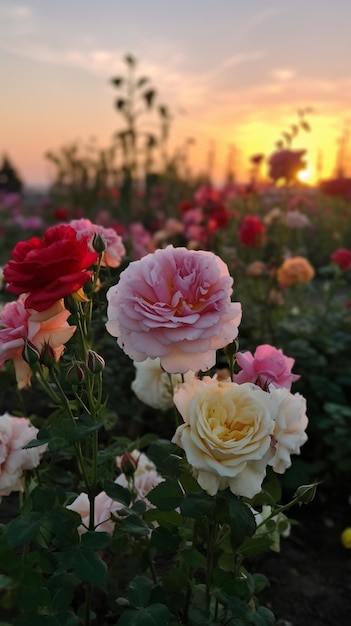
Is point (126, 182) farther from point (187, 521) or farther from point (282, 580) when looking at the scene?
point (187, 521)

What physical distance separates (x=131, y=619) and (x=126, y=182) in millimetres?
5681

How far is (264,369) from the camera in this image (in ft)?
3.33

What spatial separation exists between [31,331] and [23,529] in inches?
10.9

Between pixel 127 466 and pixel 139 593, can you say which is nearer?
pixel 139 593

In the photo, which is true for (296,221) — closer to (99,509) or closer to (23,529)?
(99,509)

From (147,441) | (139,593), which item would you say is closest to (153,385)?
(147,441)

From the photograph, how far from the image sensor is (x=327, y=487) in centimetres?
240

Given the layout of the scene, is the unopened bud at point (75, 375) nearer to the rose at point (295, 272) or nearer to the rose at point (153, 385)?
the rose at point (153, 385)

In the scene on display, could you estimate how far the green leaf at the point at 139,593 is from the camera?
97cm

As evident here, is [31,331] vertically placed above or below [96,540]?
above

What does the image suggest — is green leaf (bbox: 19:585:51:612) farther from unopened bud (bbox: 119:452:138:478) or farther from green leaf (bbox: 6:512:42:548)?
unopened bud (bbox: 119:452:138:478)

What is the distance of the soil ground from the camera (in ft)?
5.90

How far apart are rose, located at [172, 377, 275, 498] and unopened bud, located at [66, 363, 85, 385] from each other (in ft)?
0.48

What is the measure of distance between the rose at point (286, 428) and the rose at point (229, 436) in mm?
24
